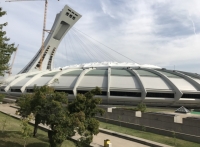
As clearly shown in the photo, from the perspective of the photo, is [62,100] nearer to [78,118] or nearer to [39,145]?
[78,118]

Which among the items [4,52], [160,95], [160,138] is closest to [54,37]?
[160,95]

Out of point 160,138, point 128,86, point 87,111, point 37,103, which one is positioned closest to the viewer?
point 87,111

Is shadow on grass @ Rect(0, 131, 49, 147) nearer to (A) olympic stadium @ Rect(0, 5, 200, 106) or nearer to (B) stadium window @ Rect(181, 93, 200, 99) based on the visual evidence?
(A) olympic stadium @ Rect(0, 5, 200, 106)

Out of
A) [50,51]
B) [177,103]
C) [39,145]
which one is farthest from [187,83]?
[50,51]

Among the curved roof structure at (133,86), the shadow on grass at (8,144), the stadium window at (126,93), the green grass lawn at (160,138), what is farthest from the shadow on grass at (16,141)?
the stadium window at (126,93)

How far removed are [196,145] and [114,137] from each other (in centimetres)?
584

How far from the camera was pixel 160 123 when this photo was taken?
1888cm

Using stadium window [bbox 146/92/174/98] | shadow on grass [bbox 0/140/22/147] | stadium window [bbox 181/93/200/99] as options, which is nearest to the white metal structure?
stadium window [bbox 146/92/174/98]

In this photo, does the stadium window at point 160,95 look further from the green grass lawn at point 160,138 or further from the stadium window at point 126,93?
the green grass lawn at point 160,138

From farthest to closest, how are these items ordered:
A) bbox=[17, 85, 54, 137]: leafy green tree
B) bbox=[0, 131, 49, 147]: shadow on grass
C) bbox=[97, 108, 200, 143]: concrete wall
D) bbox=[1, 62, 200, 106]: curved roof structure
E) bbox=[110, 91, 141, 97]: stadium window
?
bbox=[110, 91, 141, 97]: stadium window
bbox=[1, 62, 200, 106]: curved roof structure
bbox=[97, 108, 200, 143]: concrete wall
bbox=[0, 131, 49, 147]: shadow on grass
bbox=[17, 85, 54, 137]: leafy green tree

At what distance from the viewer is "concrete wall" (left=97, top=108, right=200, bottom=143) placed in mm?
15742

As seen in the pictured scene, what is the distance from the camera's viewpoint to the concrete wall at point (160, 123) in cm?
1574

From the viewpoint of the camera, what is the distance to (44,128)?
54.9ft

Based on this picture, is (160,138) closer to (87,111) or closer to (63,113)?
(87,111)
